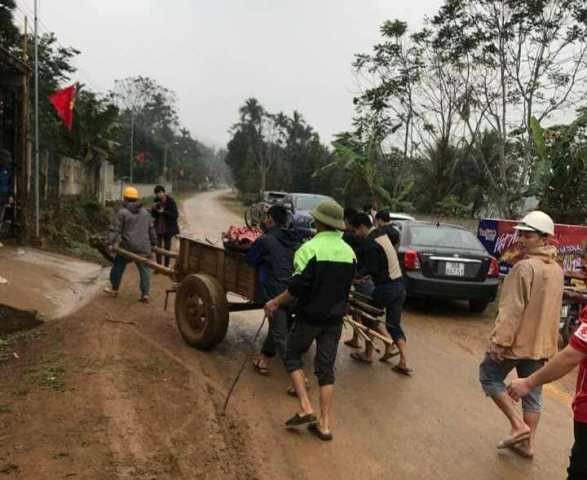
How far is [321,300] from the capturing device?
14.2ft

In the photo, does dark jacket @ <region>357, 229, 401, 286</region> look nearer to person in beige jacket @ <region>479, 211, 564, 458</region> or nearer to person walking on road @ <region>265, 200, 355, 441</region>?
person walking on road @ <region>265, 200, 355, 441</region>

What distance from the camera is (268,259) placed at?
550cm

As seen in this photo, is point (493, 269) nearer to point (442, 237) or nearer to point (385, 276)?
point (442, 237)

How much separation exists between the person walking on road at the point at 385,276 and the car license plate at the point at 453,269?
9.85 feet

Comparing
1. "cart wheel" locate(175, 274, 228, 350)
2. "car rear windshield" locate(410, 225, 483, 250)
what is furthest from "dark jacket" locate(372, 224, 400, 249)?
"car rear windshield" locate(410, 225, 483, 250)

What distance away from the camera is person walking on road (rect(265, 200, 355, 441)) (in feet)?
14.2

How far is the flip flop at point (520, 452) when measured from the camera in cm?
433

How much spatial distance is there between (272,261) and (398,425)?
186cm

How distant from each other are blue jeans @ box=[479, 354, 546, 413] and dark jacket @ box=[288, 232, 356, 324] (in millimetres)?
1188

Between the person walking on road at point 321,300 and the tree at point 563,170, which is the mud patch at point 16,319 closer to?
the person walking on road at point 321,300

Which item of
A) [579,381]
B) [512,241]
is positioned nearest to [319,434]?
[579,381]

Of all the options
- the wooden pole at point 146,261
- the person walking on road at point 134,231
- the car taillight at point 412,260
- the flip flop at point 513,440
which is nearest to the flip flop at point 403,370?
the flip flop at point 513,440

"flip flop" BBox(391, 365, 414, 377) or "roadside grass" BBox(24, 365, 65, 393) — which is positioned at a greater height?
"roadside grass" BBox(24, 365, 65, 393)

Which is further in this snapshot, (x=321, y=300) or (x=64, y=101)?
(x=64, y=101)
